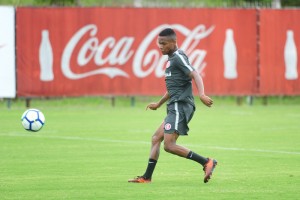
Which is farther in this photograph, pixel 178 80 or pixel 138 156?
pixel 138 156

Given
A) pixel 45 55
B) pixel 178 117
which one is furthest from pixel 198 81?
pixel 45 55

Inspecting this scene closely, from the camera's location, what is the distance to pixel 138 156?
1709cm

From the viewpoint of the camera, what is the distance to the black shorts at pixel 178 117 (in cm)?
1298

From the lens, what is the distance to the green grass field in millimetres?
12125

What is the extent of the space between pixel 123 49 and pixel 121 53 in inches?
5.8

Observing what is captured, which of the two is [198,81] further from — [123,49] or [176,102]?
[123,49]

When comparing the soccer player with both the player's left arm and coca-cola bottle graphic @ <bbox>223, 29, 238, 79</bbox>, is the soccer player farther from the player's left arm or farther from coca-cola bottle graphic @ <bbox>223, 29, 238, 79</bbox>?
coca-cola bottle graphic @ <bbox>223, 29, 238, 79</bbox>

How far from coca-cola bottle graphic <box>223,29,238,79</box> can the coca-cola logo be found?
0.64 metres

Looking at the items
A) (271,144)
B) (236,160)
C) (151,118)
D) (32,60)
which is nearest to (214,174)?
(236,160)

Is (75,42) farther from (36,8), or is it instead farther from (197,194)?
(197,194)

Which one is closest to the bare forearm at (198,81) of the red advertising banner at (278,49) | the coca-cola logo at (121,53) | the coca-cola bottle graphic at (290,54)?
the coca-cola logo at (121,53)

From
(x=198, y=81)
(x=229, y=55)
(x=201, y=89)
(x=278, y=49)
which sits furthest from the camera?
(x=278, y=49)

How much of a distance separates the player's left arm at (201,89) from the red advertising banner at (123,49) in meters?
17.4

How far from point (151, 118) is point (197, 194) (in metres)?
15.4
